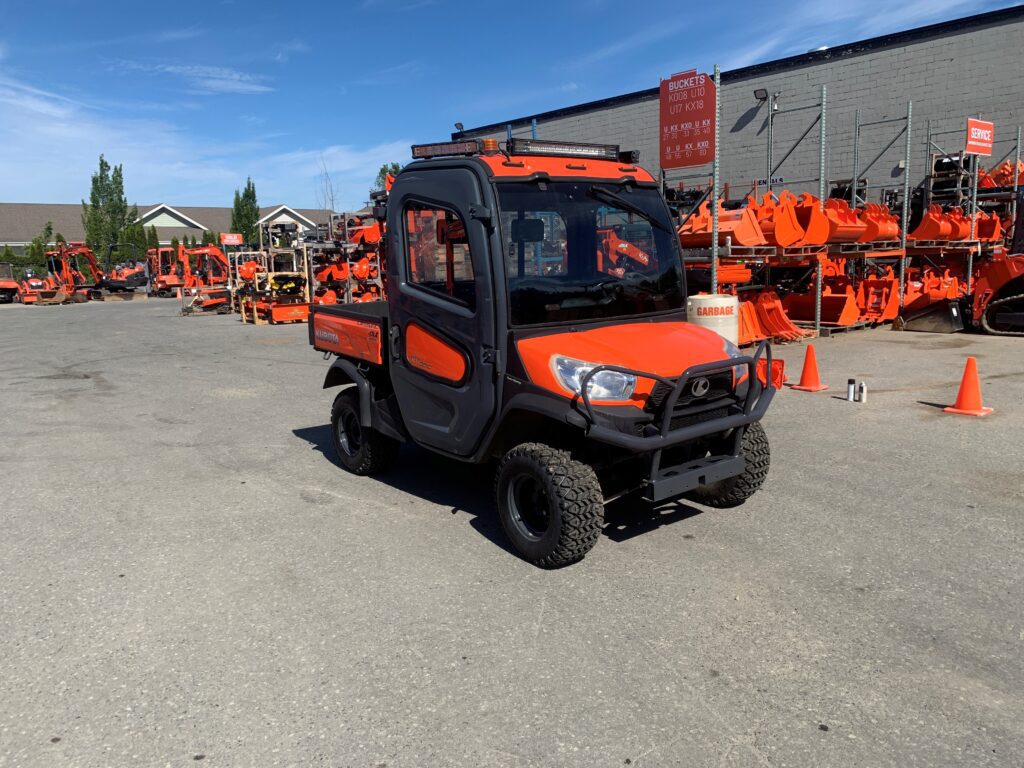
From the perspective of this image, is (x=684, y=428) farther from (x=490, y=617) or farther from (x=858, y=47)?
(x=858, y=47)

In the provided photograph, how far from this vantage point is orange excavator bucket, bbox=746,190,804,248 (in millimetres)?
11758

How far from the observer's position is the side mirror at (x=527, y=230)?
426 cm

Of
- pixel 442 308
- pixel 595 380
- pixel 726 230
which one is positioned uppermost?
pixel 726 230

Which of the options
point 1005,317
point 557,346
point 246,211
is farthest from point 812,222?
point 246,211

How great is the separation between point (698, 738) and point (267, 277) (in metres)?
19.5

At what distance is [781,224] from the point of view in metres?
11.8

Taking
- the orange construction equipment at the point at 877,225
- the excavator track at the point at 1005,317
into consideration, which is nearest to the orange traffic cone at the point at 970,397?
the orange construction equipment at the point at 877,225

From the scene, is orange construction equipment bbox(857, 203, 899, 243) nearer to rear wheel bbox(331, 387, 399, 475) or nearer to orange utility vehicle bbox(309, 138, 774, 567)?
orange utility vehicle bbox(309, 138, 774, 567)

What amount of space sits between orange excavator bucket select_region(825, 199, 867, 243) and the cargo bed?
8.94 metres

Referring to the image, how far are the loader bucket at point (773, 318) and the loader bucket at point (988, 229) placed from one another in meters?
5.85

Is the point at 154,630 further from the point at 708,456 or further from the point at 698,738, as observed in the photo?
the point at 708,456

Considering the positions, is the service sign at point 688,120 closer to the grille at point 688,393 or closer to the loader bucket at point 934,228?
the loader bucket at point 934,228

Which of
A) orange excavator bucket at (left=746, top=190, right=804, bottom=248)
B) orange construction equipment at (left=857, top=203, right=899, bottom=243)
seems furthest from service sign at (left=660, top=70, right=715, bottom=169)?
orange construction equipment at (left=857, top=203, right=899, bottom=243)

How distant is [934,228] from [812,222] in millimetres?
4265
